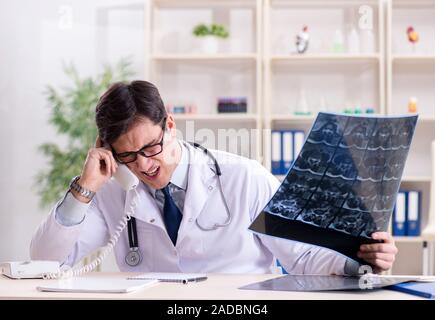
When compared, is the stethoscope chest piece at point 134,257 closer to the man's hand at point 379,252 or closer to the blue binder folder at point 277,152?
the man's hand at point 379,252

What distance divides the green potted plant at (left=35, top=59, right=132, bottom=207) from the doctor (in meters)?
2.34

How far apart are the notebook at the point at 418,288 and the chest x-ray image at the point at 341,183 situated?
0.13m

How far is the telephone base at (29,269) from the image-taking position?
4.60 feet

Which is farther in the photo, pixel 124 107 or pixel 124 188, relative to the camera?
pixel 124 188

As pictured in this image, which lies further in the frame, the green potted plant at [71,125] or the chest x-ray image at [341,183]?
the green potted plant at [71,125]

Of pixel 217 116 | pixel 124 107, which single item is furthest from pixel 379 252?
pixel 217 116

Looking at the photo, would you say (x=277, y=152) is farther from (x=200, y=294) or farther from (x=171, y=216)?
(x=200, y=294)

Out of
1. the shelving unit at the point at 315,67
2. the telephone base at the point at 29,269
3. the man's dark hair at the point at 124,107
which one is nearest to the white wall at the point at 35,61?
the shelving unit at the point at 315,67

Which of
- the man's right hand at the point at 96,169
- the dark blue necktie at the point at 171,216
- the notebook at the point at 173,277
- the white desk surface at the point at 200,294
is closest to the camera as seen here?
the white desk surface at the point at 200,294

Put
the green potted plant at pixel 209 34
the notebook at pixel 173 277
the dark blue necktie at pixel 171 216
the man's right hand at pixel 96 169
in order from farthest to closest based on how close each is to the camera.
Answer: the green potted plant at pixel 209 34
the dark blue necktie at pixel 171 216
the man's right hand at pixel 96 169
the notebook at pixel 173 277

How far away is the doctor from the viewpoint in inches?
62.5

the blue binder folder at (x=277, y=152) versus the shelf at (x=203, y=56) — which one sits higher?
the shelf at (x=203, y=56)

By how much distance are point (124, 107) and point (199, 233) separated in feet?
1.10

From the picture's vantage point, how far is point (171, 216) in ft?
5.54
